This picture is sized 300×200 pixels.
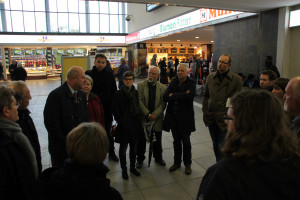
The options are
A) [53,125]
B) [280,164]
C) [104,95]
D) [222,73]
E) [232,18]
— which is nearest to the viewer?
[280,164]

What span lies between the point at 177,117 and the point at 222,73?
0.89 m

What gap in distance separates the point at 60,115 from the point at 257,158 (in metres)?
2.00

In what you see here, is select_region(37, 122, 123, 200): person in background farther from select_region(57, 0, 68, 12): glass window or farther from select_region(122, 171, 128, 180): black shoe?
select_region(57, 0, 68, 12): glass window

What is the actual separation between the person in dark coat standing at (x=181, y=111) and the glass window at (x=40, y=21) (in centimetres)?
2281

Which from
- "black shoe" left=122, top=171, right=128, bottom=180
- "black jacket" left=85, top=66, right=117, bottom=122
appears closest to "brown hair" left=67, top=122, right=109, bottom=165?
"black shoe" left=122, top=171, right=128, bottom=180

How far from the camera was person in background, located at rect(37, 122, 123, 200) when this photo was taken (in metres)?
1.22

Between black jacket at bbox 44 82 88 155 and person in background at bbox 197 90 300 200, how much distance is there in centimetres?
175

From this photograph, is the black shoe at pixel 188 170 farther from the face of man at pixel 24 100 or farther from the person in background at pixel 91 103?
the face of man at pixel 24 100

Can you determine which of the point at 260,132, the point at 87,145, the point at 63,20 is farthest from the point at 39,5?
the point at 260,132

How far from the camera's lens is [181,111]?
3.34 meters

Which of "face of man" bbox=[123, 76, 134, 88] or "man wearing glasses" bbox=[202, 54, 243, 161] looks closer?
"man wearing glasses" bbox=[202, 54, 243, 161]

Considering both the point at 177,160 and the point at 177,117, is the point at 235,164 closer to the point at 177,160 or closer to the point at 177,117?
the point at 177,117

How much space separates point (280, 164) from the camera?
3.08 feet

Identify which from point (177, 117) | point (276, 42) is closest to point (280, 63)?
point (276, 42)
